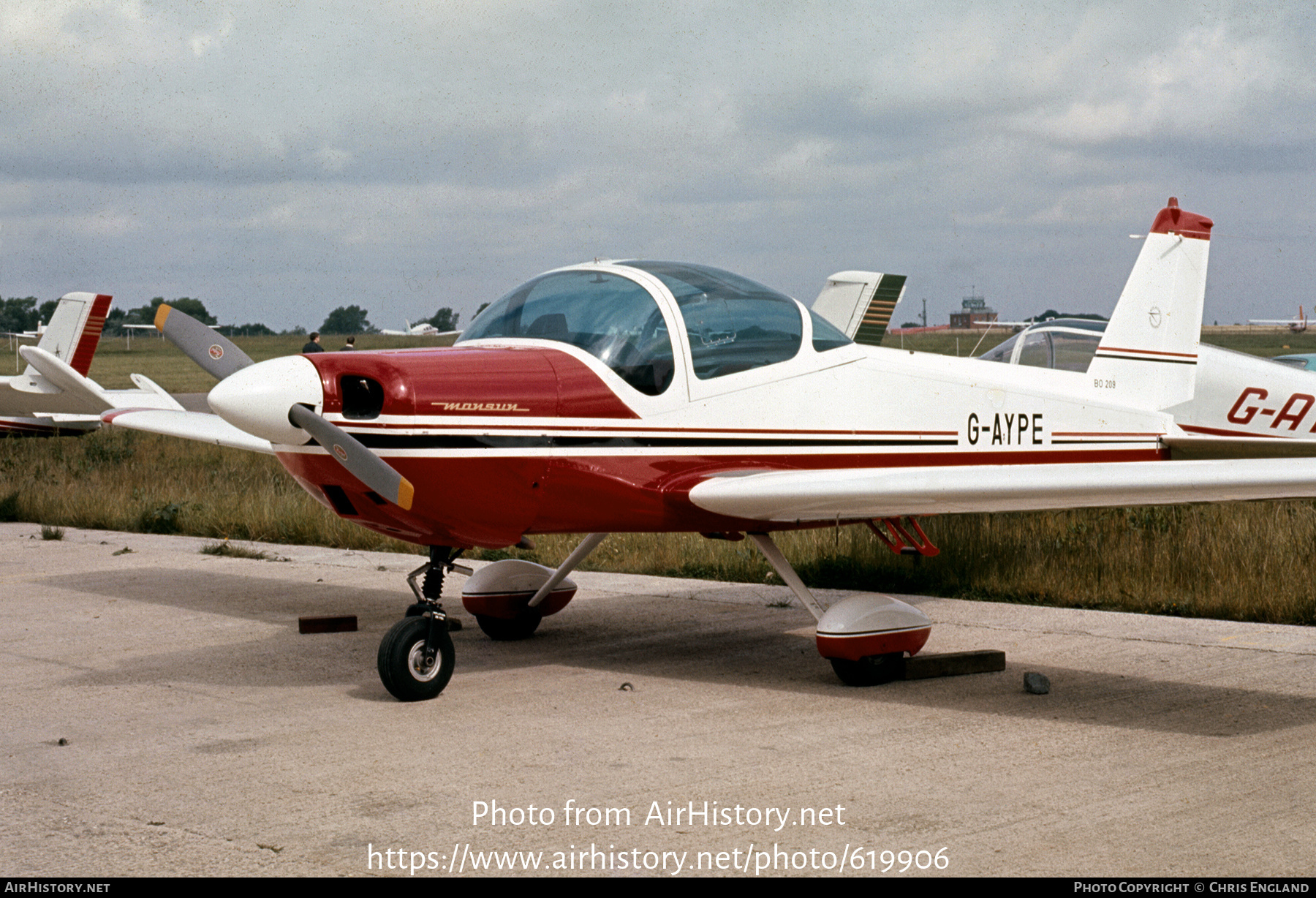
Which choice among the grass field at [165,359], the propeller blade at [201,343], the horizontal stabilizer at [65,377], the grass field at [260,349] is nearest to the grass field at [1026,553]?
the horizontal stabilizer at [65,377]

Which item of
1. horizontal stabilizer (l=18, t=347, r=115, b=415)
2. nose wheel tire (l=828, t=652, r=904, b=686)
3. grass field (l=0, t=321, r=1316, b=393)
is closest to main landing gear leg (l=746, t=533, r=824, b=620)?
nose wheel tire (l=828, t=652, r=904, b=686)

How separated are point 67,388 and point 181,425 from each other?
15.1 ft

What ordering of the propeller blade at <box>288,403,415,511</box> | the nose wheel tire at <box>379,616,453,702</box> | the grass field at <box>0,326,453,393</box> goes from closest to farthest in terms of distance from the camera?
1. the propeller blade at <box>288,403,415,511</box>
2. the nose wheel tire at <box>379,616,453,702</box>
3. the grass field at <box>0,326,453,393</box>

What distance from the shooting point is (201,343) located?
22.7ft

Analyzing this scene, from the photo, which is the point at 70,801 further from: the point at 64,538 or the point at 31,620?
the point at 64,538

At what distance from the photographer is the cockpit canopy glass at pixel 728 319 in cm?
655

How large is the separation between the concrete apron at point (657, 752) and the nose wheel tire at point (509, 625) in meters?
0.11

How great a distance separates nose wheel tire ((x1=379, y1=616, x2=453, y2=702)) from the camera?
6008mm

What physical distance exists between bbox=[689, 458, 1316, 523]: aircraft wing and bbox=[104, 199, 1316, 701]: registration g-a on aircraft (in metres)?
0.01

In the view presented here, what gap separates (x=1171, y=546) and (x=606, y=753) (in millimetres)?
5714

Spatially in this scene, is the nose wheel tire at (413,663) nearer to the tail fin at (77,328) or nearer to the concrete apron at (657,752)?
the concrete apron at (657,752)

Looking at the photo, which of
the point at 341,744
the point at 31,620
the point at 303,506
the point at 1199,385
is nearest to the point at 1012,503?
the point at 341,744

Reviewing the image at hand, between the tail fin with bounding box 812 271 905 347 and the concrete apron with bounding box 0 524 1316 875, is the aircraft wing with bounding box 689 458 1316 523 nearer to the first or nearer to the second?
the concrete apron with bounding box 0 524 1316 875

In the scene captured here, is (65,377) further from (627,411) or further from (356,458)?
(627,411)
